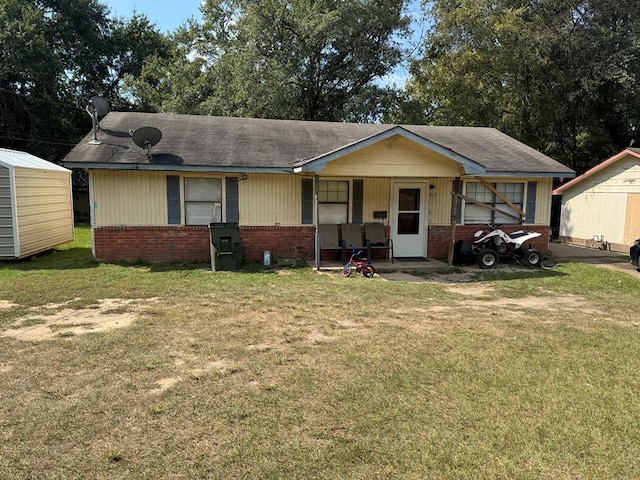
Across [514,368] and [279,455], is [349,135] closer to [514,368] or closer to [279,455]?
[514,368]

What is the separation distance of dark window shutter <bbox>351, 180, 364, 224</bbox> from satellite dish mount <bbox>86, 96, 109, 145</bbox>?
6129 millimetres

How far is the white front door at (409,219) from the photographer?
38.7 ft

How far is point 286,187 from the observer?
11.2 m

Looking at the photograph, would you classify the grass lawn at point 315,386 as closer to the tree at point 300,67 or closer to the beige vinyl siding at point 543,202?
the beige vinyl siding at point 543,202

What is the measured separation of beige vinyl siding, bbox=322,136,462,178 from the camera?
400 inches

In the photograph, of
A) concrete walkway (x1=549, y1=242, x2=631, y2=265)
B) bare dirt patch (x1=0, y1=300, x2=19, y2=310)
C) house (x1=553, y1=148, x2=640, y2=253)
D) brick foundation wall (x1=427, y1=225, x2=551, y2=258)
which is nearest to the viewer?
bare dirt patch (x1=0, y1=300, x2=19, y2=310)

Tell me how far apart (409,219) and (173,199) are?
581 cm

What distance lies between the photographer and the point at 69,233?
14141 mm

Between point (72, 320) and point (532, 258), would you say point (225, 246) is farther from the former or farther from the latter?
→ point (532, 258)

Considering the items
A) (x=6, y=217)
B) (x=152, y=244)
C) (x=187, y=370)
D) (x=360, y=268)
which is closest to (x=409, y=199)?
(x=360, y=268)

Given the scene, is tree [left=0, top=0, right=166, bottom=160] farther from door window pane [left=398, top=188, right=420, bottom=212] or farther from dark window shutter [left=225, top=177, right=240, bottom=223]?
door window pane [left=398, top=188, right=420, bottom=212]

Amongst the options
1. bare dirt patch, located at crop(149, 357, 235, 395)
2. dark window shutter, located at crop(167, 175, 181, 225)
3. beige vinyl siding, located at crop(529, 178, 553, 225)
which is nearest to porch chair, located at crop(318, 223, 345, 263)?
dark window shutter, located at crop(167, 175, 181, 225)

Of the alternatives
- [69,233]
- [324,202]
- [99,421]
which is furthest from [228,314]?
[69,233]

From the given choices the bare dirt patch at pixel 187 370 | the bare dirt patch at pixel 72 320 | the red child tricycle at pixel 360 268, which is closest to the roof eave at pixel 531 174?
the red child tricycle at pixel 360 268
